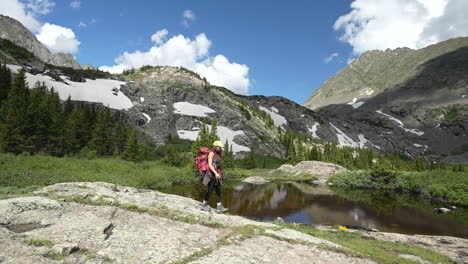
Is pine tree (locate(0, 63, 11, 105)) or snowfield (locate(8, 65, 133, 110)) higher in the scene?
snowfield (locate(8, 65, 133, 110))

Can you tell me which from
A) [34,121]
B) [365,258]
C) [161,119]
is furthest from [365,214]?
[161,119]

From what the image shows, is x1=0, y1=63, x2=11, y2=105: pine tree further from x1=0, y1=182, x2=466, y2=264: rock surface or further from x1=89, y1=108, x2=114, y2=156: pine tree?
x1=0, y1=182, x2=466, y2=264: rock surface

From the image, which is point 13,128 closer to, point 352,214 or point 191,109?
point 352,214

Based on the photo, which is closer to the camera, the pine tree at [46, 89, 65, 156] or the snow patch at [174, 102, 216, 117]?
the pine tree at [46, 89, 65, 156]

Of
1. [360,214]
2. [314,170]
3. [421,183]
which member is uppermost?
[421,183]

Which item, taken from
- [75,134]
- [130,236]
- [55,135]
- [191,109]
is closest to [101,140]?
[75,134]

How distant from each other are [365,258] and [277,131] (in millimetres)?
160332

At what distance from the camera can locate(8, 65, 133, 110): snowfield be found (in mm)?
97000

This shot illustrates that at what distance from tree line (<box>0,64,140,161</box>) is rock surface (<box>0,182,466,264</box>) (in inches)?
1743

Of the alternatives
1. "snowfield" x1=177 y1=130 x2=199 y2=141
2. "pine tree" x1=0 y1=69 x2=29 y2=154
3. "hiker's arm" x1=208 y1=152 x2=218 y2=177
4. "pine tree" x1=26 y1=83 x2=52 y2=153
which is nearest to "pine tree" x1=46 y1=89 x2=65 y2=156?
"pine tree" x1=26 y1=83 x2=52 y2=153

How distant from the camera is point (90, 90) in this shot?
111m

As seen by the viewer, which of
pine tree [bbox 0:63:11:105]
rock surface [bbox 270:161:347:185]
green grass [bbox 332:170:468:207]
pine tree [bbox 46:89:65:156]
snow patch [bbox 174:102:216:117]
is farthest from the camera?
snow patch [bbox 174:102:216:117]

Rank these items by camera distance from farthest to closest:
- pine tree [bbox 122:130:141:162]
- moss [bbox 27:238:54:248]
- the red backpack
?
pine tree [bbox 122:130:141:162] → the red backpack → moss [bbox 27:238:54:248]

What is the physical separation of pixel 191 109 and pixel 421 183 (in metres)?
101
